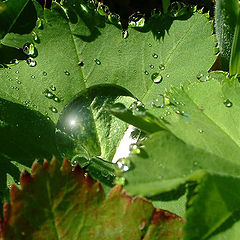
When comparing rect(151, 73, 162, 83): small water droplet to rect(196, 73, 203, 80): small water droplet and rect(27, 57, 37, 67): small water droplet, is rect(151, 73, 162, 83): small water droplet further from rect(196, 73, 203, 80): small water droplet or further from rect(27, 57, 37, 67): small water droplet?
rect(27, 57, 37, 67): small water droplet

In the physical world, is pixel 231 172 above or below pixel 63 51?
below

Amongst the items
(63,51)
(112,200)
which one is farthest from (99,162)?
(63,51)

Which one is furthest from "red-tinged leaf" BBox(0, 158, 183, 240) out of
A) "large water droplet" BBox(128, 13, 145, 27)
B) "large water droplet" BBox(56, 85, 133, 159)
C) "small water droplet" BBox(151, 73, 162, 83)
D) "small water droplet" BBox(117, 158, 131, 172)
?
"large water droplet" BBox(128, 13, 145, 27)

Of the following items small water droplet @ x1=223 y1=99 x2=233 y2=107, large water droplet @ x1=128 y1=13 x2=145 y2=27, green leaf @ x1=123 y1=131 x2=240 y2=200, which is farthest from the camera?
large water droplet @ x1=128 y1=13 x2=145 y2=27

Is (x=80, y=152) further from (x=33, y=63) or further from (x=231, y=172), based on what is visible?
(x=231, y=172)

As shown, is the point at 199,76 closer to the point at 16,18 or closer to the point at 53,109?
the point at 53,109

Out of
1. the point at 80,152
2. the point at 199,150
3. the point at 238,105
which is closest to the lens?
the point at 199,150
